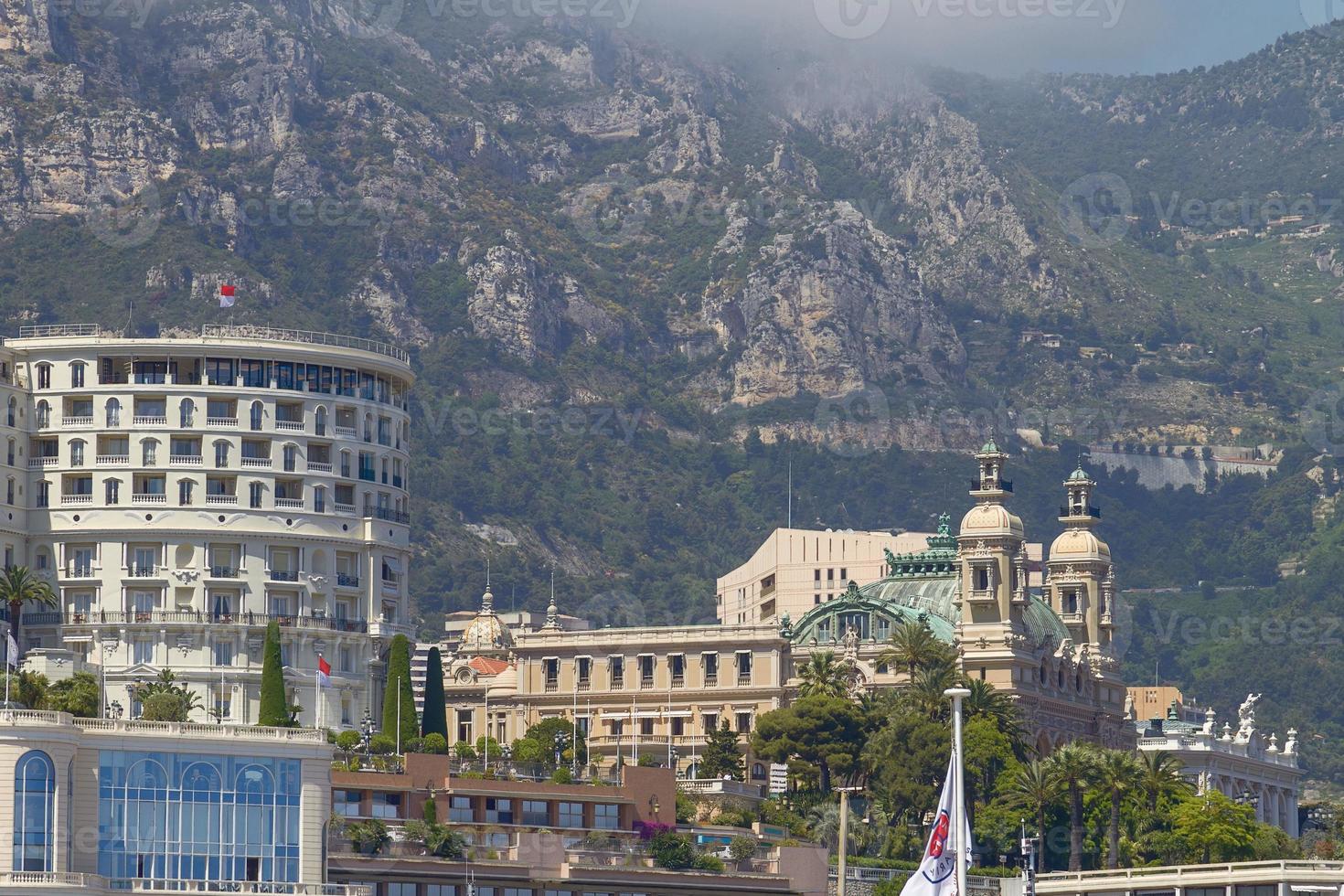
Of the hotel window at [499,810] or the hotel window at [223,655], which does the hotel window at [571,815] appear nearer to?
the hotel window at [499,810]

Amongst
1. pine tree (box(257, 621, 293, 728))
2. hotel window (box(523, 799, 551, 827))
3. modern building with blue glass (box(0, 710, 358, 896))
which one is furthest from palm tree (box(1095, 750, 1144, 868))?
modern building with blue glass (box(0, 710, 358, 896))

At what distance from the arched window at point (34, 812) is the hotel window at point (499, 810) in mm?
40531

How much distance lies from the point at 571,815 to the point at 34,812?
151 feet

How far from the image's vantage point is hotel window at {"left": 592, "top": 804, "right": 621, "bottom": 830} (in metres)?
176

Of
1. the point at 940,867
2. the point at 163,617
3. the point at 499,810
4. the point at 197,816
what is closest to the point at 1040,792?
the point at 499,810

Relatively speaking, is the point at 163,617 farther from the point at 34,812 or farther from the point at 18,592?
the point at 34,812

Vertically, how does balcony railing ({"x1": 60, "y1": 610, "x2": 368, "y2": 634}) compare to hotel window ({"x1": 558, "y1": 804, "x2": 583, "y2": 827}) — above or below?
above

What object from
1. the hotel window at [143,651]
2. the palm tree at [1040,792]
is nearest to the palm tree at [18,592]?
the hotel window at [143,651]

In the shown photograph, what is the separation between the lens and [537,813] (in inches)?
6870

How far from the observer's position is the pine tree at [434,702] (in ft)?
625

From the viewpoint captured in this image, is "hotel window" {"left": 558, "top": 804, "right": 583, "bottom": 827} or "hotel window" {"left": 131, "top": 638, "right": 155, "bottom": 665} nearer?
"hotel window" {"left": 558, "top": 804, "right": 583, "bottom": 827}

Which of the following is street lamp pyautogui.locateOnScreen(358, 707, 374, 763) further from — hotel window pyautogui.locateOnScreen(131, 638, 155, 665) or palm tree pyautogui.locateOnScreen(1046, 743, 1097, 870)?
palm tree pyautogui.locateOnScreen(1046, 743, 1097, 870)

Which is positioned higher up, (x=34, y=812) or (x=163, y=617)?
(x=163, y=617)

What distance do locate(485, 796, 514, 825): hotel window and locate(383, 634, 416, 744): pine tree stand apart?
1463cm
